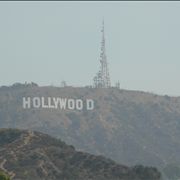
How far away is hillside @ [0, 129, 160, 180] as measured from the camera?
424ft

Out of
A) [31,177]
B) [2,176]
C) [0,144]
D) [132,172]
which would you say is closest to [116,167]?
[132,172]

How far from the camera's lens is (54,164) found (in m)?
139

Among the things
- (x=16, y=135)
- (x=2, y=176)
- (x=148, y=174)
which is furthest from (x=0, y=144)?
(x=2, y=176)

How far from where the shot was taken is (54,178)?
5157 inches

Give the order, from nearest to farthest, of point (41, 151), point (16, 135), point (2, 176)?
point (2, 176) → point (41, 151) → point (16, 135)

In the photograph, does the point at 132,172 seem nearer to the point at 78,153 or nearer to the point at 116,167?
the point at 116,167

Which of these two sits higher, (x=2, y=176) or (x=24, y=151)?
(x=2, y=176)

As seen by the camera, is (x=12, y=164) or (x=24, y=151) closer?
(x=12, y=164)

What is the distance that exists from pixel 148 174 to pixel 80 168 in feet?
44.3

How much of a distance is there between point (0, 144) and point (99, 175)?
30225mm

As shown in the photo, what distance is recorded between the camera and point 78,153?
5645 inches

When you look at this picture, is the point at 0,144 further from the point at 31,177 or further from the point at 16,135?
the point at 31,177

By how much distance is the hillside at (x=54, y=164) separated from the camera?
424 feet

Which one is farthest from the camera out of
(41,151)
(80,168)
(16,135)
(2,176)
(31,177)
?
(16,135)
